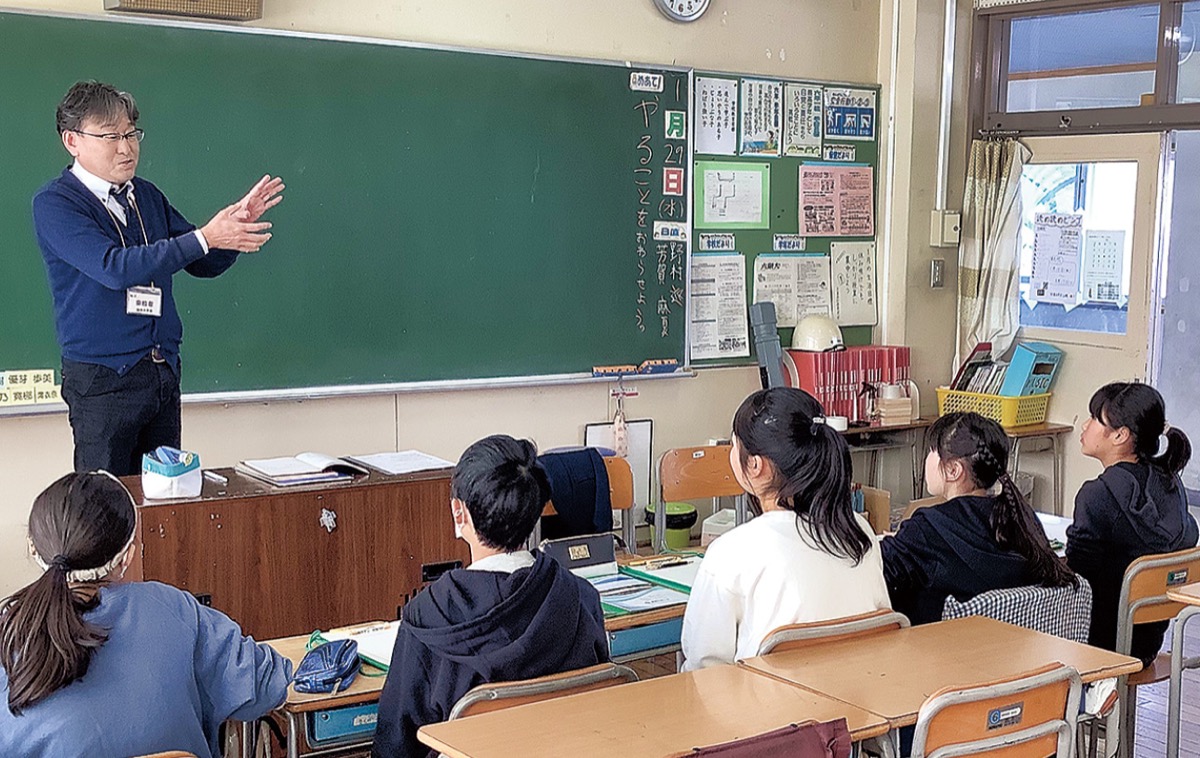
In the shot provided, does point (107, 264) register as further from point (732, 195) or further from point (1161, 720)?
point (1161, 720)

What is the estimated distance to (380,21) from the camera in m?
4.99

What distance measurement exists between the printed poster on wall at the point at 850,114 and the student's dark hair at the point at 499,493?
4149 mm

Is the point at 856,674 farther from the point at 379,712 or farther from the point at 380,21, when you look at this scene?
the point at 380,21

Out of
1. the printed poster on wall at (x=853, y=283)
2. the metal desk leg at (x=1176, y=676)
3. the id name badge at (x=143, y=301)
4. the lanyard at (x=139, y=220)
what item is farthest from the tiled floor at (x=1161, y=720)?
the lanyard at (x=139, y=220)

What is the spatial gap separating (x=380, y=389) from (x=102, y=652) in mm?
3049

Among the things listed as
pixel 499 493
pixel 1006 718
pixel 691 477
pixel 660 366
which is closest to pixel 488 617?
pixel 499 493

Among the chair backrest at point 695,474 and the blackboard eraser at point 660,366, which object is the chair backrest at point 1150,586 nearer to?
the chair backrest at point 695,474

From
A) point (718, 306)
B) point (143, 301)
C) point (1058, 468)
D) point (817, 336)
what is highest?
point (143, 301)

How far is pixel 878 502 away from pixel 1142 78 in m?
2.23

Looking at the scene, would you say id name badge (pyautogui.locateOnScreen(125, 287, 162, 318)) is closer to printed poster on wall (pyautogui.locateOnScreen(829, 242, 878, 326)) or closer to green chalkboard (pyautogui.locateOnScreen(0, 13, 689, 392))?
green chalkboard (pyautogui.locateOnScreen(0, 13, 689, 392))

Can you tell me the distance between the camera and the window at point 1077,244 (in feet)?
20.4

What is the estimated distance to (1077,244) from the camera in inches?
251

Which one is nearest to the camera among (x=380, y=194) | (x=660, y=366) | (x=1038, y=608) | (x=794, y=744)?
(x=794, y=744)

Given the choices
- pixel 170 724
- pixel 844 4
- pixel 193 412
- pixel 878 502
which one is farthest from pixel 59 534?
pixel 844 4
